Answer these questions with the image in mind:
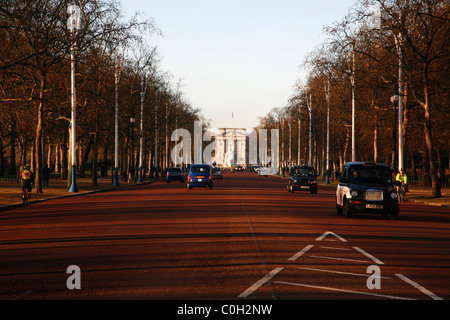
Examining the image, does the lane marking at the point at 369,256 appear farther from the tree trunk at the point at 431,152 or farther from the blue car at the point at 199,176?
the blue car at the point at 199,176

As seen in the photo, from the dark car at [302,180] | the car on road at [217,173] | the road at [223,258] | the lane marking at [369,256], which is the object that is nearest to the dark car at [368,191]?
the road at [223,258]

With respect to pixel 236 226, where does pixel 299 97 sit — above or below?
above

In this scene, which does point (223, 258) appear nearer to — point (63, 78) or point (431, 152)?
point (431, 152)

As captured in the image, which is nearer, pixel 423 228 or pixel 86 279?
pixel 86 279

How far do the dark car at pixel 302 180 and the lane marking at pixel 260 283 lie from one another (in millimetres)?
34604

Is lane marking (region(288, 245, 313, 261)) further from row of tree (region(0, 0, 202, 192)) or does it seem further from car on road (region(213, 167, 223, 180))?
car on road (region(213, 167, 223, 180))

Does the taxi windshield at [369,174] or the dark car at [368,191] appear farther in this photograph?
the taxi windshield at [369,174]

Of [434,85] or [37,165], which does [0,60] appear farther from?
[434,85]

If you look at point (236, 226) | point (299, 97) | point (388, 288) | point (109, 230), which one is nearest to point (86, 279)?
point (388, 288)

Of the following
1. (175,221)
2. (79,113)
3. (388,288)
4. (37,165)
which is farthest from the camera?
(79,113)

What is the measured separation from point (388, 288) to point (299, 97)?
7681 cm

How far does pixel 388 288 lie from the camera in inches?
364

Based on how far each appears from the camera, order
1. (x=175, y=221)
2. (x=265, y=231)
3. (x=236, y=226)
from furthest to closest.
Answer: (x=175, y=221)
(x=236, y=226)
(x=265, y=231)

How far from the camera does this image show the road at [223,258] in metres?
8.91
